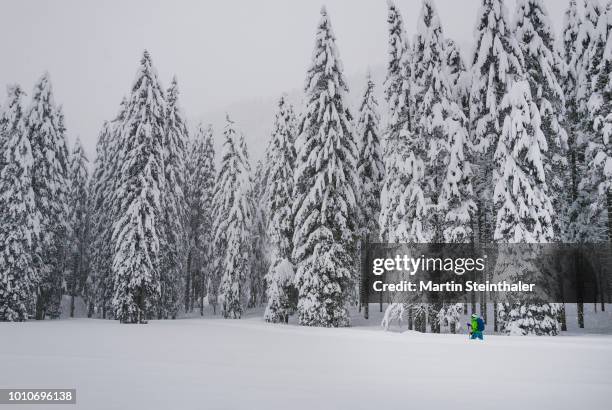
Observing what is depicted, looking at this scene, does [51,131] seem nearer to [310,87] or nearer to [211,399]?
[310,87]

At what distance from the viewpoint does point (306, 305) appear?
27.8 meters

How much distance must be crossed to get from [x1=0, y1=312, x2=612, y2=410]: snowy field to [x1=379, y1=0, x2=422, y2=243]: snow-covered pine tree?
844cm

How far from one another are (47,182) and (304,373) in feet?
98.0

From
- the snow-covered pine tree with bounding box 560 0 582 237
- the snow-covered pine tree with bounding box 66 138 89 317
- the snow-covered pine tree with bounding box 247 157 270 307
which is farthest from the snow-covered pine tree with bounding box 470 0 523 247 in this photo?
the snow-covered pine tree with bounding box 66 138 89 317

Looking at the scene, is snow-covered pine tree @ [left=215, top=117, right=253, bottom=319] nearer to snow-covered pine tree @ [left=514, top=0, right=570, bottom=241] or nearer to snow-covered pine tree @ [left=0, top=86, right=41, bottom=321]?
snow-covered pine tree @ [left=0, top=86, right=41, bottom=321]

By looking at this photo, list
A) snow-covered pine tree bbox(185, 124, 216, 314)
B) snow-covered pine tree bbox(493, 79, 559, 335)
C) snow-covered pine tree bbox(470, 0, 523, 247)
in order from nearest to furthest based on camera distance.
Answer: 1. snow-covered pine tree bbox(493, 79, 559, 335)
2. snow-covered pine tree bbox(470, 0, 523, 247)
3. snow-covered pine tree bbox(185, 124, 216, 314)

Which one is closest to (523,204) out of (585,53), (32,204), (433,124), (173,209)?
(433,124)

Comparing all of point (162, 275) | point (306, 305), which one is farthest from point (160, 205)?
point (306, 305)

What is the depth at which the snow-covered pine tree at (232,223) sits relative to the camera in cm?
3881

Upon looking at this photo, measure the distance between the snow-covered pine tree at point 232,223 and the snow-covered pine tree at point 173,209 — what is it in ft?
11.1

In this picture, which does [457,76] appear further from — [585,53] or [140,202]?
[140,202]

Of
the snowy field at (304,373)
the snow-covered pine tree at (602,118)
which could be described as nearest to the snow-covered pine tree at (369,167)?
the snow-covered pine tree at (602,118)

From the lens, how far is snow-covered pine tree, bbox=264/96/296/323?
108 feet

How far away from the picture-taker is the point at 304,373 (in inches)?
442
